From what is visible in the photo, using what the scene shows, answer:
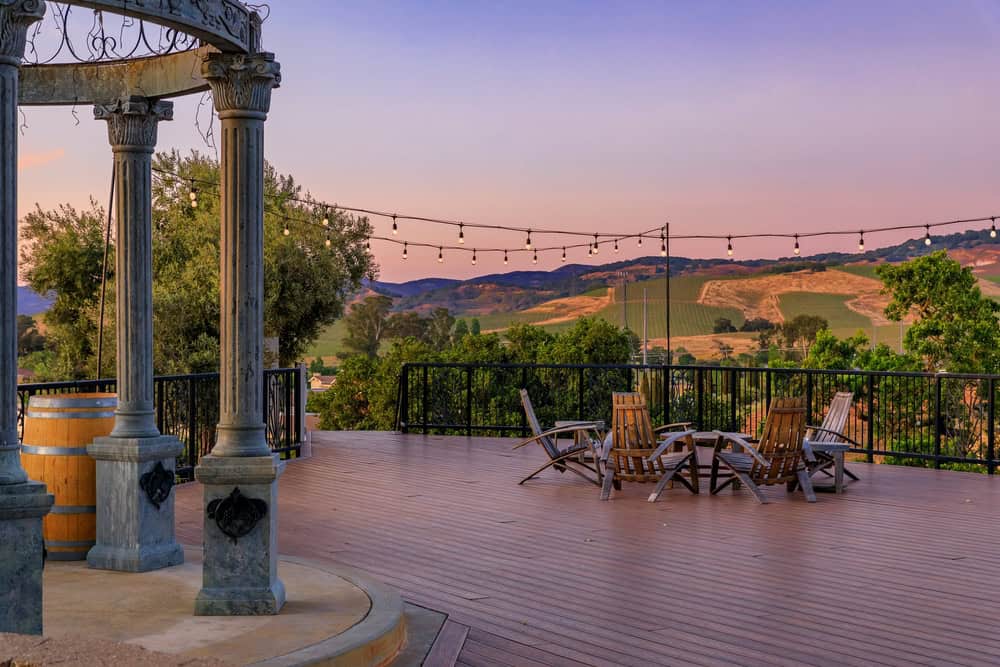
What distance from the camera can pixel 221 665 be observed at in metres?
2.07

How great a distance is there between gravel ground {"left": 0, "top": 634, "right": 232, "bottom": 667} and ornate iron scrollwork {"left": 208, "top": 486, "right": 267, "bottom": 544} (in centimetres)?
284

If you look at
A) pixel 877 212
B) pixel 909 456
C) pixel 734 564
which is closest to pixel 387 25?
pixel 877 212

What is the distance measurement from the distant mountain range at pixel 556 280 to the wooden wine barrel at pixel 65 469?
3647cm

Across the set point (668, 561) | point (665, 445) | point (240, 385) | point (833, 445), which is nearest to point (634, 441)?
point (665, 445)

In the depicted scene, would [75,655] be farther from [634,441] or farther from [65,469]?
[634,441]

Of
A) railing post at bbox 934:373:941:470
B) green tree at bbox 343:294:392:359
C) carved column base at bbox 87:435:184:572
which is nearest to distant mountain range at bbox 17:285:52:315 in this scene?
railing post at bbox 934:373:941:470

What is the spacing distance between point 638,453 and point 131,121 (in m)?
5.10

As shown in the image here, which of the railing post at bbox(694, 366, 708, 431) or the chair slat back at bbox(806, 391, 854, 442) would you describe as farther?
the railing post at bbox(694, 366, 708, 431)

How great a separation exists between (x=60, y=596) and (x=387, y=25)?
2298 centimetres

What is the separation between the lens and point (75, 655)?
209 cm

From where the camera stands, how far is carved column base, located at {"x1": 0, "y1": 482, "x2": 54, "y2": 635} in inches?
154

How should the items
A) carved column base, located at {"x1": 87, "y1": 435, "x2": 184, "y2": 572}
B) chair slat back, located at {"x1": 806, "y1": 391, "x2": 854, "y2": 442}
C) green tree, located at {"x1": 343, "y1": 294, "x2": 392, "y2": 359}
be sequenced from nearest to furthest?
1. carved column base, located at {"x1": 87, "y1": 435, "x2": 184, "y2": 572}
2. chair slat back, located at {"x1": 806, "y1": 391, "x2": 854, "y2": 442}
3. green tree, located at {"x1": 343, "y1": 294, "x2": 392, "y2": 359}

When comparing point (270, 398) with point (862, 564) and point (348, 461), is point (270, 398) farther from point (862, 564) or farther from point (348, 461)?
point (862, 564)

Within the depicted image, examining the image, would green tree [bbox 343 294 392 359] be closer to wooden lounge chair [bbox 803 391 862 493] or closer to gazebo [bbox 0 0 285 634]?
wooden lounge chair [bbox 803 391 862 493]
